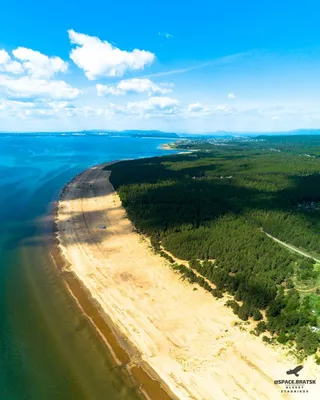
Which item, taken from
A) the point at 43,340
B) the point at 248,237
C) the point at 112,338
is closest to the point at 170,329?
the point at 112,338

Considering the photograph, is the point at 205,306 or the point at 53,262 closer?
the point at 205,306

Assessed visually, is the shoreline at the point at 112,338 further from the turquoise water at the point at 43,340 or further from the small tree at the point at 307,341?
the small tree at the point at 307,341

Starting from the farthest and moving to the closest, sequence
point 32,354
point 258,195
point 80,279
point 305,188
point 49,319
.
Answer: point 305,188 → point 258,195 → point 80,279 → point 49,319 → point 32,354

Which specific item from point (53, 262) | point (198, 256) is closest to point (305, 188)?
point (198, 256)

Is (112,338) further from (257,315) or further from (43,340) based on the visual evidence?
(257,315)

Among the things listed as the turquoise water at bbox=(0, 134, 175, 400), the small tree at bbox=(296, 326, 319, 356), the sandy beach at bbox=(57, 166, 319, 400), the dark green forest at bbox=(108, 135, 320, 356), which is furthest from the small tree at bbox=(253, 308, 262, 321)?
the turquoise water at bbox=(0, 134, 175, 400)

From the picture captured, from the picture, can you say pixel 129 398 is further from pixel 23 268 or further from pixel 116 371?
pixel 23 268
